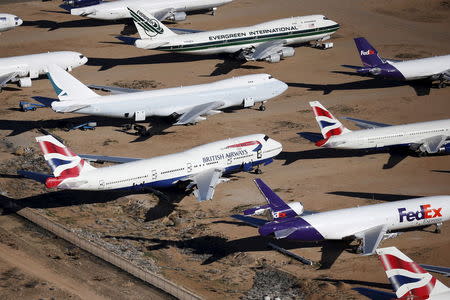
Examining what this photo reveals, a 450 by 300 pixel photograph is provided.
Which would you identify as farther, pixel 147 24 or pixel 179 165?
pixel 147 24

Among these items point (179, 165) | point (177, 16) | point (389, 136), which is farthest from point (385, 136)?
point (177, 16)

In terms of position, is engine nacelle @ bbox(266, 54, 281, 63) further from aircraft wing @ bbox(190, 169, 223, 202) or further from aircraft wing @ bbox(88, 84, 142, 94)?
aircraft wing @ bbox(190, 169, 223, 202)

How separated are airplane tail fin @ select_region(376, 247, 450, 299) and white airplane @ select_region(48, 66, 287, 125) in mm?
38885

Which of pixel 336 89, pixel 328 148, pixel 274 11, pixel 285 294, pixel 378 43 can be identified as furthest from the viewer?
pixel 274 11

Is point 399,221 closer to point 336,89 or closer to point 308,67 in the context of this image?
point 336,89

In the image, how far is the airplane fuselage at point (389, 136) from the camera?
8344 centimetres

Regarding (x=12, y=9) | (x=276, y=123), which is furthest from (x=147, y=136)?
(x=12, y=9)

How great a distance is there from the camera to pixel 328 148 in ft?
287

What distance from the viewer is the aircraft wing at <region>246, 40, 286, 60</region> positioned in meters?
110

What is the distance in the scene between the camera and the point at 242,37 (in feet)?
370

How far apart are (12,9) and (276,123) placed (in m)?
64.2

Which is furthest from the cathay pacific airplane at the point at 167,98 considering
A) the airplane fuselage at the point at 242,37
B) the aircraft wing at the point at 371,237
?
the aircraft wing at the point at 371,237

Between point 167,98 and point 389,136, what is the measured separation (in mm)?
23827

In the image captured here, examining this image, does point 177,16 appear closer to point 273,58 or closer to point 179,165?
point 273,58
